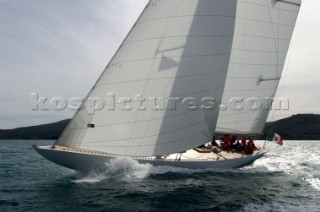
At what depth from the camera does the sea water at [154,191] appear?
12305 millimetres

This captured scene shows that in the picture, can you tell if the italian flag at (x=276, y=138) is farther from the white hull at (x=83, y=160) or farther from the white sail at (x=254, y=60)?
the white hull at (x=83, y=160)

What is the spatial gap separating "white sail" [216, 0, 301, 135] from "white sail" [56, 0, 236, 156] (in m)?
5.80

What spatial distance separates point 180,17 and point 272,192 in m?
9.95

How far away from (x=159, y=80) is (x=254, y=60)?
10351 mm

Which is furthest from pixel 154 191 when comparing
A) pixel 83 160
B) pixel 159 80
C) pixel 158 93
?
pixel 159 80

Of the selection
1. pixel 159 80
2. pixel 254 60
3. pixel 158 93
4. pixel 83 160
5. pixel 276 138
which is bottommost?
pixel 83 160

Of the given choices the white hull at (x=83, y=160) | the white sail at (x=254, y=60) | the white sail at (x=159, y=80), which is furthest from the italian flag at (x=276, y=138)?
the white sail at (x=159, y=80)

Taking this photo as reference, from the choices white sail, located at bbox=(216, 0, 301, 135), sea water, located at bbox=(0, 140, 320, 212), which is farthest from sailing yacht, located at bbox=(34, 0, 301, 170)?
white sail, located at bbox=(216, 0, 301, 135)

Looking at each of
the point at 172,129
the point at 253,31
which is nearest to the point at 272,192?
the point at 172,129

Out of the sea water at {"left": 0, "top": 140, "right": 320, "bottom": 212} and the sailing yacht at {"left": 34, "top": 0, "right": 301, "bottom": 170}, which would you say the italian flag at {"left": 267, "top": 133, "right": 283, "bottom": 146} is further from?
the sailing yacht at {"left": 34, "top": 0, "right": 301, "bottom": 170}

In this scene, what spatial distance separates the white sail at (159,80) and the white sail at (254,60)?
580 centimetres

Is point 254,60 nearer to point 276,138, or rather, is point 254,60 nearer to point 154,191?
point 276,138

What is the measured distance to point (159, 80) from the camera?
17016 mm

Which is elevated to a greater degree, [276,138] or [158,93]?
[158,93]
